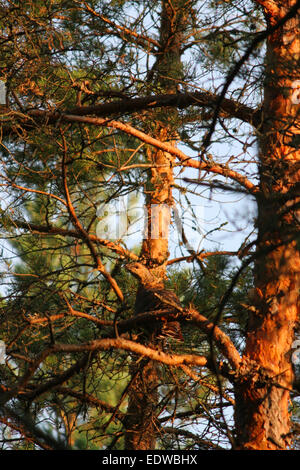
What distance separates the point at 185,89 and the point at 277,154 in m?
0.74

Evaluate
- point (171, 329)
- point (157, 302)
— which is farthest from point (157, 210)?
point (171, 329)

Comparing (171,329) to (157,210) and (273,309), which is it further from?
(157,210)

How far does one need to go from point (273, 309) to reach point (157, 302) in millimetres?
689

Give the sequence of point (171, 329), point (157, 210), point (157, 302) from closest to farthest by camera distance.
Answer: point (171, 329) → point (157, 302) → point (157, 210)

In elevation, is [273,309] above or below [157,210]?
below

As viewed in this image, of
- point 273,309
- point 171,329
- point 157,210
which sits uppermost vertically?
point 157,210

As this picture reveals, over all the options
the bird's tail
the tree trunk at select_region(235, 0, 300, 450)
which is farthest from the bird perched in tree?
the tree trunk at select_region(235, 0, 300, 450)

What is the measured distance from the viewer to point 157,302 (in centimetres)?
319

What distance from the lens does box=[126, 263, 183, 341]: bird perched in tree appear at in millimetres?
2958

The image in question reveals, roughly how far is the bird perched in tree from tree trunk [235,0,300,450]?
46 centimetres

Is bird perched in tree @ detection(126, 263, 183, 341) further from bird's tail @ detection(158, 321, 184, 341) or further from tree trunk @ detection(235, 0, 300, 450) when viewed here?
tree trunk @ detection(235, 0, 300, 450)

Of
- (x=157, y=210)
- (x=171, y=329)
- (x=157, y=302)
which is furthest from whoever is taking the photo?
(x=157, y=210)

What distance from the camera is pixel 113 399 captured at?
9.74 meters
